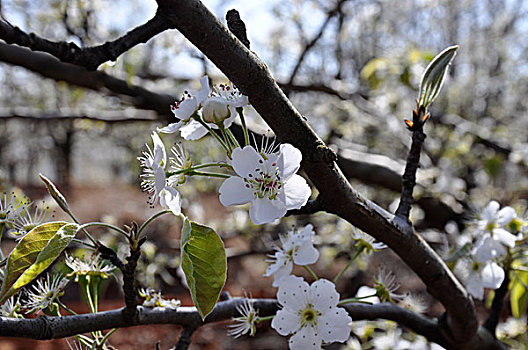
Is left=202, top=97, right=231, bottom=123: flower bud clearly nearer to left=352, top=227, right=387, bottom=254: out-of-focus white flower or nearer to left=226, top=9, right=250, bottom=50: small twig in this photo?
left=226, top=9, right=250, bottom=50: small twig

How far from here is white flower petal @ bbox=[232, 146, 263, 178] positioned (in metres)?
0.60

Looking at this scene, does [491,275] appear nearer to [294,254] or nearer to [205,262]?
[294,254]

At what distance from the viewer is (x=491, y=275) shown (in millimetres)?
1079

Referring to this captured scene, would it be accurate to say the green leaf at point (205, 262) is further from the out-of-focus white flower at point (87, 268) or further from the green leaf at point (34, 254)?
the out-of-focus white flower at point (87, 268)

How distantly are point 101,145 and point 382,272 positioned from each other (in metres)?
16.3

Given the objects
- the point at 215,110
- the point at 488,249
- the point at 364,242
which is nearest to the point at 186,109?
the point at 215,110

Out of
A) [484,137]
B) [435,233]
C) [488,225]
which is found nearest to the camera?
[488,225]

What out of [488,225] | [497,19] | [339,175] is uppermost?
[497,19]

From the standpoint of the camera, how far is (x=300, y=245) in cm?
89

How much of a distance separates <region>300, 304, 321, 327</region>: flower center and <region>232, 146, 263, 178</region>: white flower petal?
283 millimetres

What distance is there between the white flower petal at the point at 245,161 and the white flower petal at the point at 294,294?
0.84 ft

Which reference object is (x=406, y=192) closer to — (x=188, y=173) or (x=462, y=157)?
(x=188, y=173)

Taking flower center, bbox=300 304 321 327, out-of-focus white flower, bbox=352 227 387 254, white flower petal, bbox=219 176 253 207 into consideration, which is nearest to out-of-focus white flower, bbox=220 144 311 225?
white flower petal, bbox=219 176 253 207

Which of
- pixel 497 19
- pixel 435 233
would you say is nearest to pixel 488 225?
pixel 435 233
